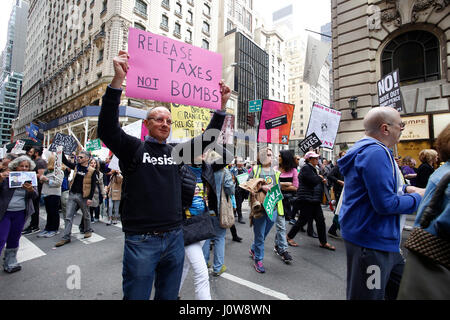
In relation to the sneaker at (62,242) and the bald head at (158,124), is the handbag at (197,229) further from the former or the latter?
the sneaker at (62,242)

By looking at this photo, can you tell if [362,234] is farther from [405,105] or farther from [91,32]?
[91,32]

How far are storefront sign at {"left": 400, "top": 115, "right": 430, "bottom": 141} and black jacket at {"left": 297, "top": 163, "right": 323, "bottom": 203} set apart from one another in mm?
8352

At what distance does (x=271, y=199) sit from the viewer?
13.2 ft

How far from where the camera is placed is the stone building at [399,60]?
1036 centimetres

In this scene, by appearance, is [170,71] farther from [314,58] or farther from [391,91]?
[314,58]

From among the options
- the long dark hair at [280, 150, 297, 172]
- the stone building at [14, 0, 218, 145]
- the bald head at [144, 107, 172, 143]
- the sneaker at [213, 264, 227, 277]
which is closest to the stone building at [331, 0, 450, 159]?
the long dark hair at [280, 150, 297, 172]

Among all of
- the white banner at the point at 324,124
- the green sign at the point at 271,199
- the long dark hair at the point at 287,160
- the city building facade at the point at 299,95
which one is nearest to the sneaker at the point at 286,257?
the green sign at the point at 271,199

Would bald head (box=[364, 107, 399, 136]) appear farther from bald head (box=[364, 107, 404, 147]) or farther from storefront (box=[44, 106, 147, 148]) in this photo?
storefront (box=[44, 106, 147, 148])

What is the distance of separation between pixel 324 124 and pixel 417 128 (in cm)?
647

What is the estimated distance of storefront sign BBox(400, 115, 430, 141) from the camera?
10.4 meters

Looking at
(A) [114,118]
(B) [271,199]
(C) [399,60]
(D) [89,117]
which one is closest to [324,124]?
(B) [271,199]

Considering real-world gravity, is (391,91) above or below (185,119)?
above

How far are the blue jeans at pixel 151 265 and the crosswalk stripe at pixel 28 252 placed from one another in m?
4.11
